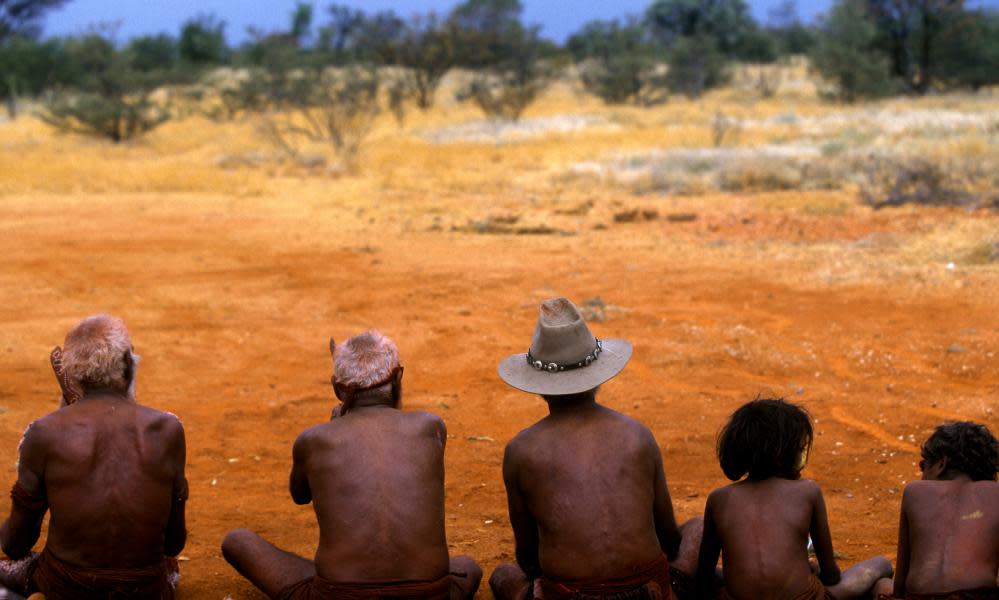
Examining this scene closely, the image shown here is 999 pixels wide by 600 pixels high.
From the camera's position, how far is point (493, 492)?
5.57m

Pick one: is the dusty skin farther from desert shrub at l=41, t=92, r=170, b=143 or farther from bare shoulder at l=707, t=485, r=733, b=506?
desert shrub at l=41, t=92, r=170, b=143

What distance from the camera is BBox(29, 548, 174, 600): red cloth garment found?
145 inches

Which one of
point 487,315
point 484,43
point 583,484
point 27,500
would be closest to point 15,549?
point 27,500

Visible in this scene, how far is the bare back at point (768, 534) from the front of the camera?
140 inches

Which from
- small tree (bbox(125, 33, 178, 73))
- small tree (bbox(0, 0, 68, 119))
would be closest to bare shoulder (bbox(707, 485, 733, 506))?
small tree (bbox(0, 0, 68, 119))

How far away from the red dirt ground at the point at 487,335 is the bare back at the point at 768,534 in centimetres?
120

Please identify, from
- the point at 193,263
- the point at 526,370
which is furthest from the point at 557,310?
the point at 193,263

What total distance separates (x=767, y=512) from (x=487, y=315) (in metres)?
5.87

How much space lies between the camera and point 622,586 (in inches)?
136

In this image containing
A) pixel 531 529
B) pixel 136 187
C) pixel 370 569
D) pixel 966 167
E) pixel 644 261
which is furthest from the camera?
pixel 136 187

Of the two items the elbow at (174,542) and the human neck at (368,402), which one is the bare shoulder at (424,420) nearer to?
the human neck at (368,402)

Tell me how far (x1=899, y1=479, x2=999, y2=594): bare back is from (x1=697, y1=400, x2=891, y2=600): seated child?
0.27 m

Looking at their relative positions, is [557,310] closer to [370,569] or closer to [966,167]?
[370,569]

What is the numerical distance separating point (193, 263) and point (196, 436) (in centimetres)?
572
